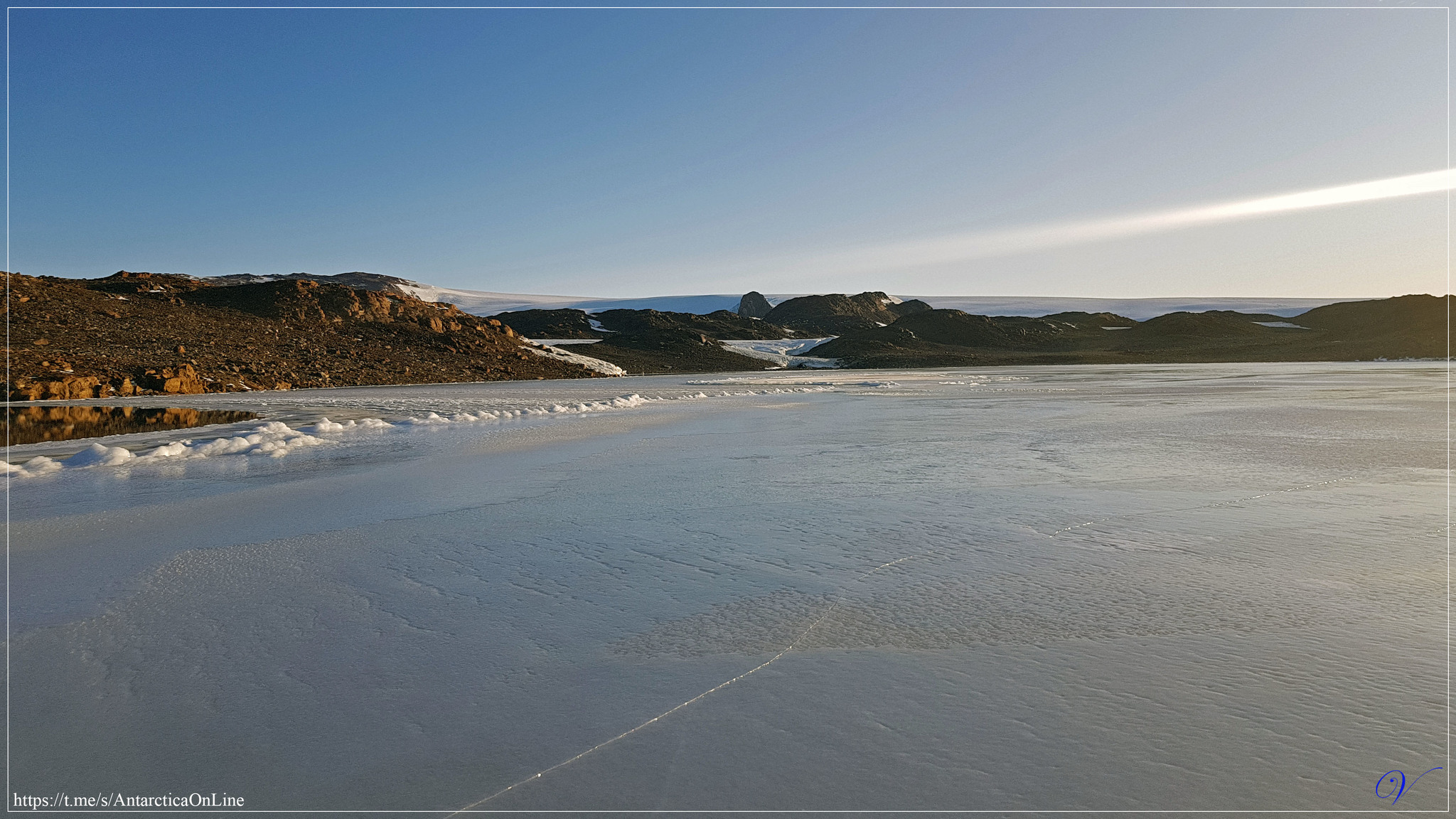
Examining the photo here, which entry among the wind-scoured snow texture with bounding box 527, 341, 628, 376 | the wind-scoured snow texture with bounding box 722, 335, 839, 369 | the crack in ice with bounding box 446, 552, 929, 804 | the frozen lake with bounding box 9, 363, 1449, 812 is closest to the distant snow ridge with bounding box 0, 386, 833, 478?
the frozen lake with bounding box 9, 363, 1449, 812

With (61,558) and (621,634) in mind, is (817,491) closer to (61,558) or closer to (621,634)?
(621,634)

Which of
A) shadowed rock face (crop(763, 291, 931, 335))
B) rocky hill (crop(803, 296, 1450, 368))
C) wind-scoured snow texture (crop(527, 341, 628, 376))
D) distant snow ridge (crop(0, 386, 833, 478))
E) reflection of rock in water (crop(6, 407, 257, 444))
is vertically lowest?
reflection of rock in water (crop(6, 407, 257, 444))

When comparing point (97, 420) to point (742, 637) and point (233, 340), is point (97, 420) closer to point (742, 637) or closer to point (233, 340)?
point (742, 637)

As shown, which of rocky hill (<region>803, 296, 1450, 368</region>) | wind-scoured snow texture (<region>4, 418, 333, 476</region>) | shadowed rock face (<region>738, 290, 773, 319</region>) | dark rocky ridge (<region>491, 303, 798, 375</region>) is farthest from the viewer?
shadowed rock face (<region>738, 290, 773, 319</region>)

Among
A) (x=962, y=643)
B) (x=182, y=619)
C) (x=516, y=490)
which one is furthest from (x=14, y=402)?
(x=962, y=643)

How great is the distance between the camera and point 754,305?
8469 centimetres

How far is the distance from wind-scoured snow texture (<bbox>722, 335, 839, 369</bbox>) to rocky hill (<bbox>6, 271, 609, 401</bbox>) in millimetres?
13428

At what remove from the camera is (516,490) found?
228 inches

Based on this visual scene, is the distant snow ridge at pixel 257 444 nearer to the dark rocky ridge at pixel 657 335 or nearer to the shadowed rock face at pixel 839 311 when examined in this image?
the dark rocky ridge at pixel 657 335

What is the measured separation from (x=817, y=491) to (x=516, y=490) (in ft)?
7.19

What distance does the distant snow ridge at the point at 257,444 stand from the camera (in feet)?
22.9

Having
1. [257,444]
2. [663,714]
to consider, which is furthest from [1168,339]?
[663,714]

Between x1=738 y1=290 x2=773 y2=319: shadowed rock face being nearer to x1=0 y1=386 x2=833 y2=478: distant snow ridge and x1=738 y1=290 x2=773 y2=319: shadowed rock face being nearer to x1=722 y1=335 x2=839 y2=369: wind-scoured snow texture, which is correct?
x1=722 y1=335 x2=839 y2=369: wind-scoured snow texture

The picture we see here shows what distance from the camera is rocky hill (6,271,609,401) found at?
1989 cm
